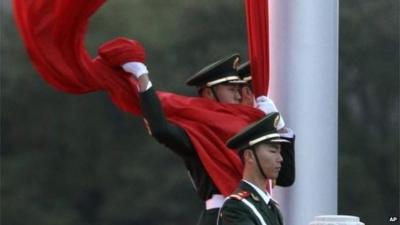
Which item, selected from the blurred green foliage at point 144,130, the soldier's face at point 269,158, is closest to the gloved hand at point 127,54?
the soldier's face at point 269,158

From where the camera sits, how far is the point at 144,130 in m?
15.6

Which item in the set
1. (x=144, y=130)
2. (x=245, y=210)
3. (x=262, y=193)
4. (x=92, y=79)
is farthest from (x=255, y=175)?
(x=144, y=130)

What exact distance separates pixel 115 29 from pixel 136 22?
27cm

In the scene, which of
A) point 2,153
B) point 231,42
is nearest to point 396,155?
point 231,42

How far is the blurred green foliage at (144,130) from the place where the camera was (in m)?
14.6

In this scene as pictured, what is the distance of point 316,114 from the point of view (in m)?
6.93

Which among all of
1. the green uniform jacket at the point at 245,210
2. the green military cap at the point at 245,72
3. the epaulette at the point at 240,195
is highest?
the green military cap at the point at 245,72

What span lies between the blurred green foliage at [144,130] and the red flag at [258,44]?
7.33 m

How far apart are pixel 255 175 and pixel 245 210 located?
0.18 metres

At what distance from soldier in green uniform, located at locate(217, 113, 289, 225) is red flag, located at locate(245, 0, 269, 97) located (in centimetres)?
74

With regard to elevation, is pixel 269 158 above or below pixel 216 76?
below

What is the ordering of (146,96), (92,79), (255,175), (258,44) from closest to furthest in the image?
1. (255,175)
2. (146,96)
3. (92,79)
4. (258,44)

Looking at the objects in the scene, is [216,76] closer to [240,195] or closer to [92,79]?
[92,79]

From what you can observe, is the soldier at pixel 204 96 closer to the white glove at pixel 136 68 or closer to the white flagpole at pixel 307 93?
the white glove at pixel 136 68
